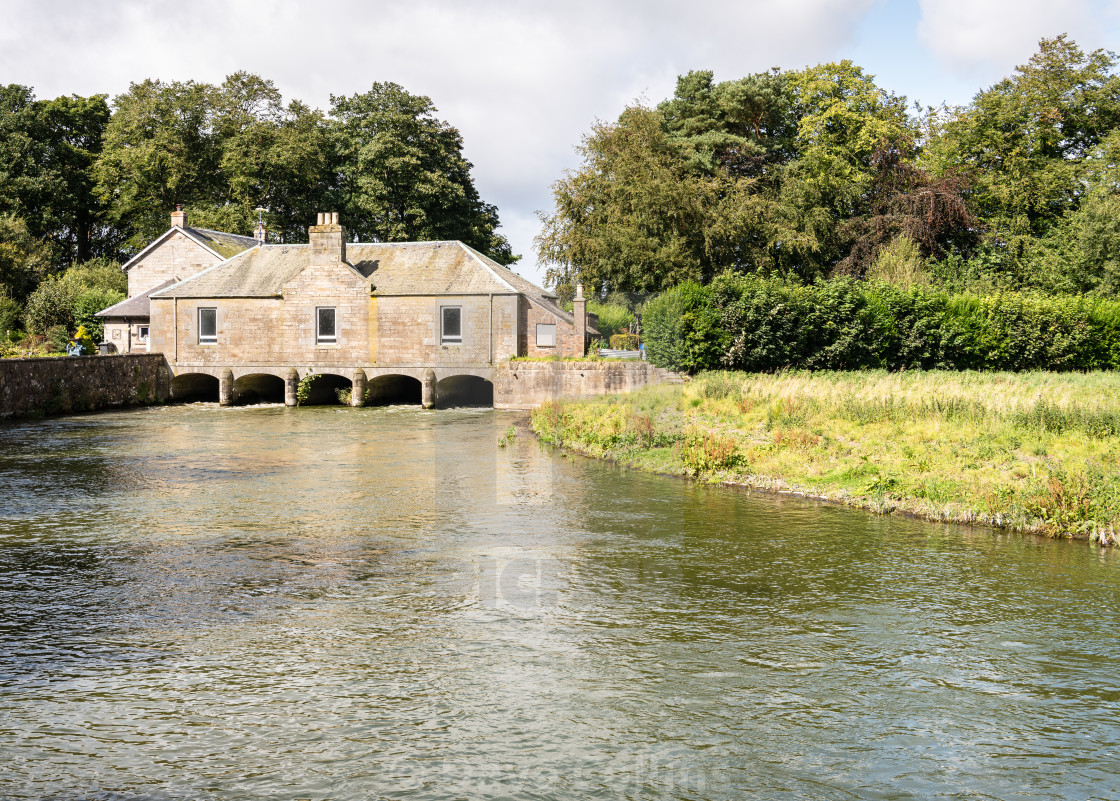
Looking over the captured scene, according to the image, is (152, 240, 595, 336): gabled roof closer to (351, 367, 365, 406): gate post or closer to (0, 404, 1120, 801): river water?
(351, 367, 365, 406): gate post

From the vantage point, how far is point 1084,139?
153ft

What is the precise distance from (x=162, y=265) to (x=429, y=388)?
20693 mm

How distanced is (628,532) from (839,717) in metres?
7.07

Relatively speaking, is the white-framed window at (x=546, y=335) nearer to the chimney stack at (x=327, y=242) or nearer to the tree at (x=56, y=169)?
the chimney stack at (x=327, y=242)

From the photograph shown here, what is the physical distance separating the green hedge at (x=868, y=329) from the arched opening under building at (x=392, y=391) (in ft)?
42.9

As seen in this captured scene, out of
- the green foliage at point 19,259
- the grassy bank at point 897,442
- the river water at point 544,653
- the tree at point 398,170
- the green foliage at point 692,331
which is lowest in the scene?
the river water at point 544,653

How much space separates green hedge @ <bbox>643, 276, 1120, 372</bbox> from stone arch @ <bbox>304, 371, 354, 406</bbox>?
15.2 metres

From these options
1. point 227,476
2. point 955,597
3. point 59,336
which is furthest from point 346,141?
point 955,597

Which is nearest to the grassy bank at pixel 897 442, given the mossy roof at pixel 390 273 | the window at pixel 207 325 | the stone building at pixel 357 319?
the stone building at pixel 357 319

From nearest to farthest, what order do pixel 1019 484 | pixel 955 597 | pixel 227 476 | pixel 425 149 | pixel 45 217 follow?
pixel 955 597 → pixel 1019 484 → pixel 227 476 → pixel 425 149 → pixel 45 217

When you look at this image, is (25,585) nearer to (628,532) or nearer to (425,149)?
(628,532)

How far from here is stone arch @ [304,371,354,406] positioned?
40.4 m

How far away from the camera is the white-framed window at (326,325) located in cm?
3956

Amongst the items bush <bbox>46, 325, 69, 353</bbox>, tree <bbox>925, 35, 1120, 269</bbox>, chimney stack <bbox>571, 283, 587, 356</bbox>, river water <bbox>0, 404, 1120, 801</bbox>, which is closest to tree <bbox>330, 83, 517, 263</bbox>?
bush <bbox>46, 325, 69, 353</bbox>
